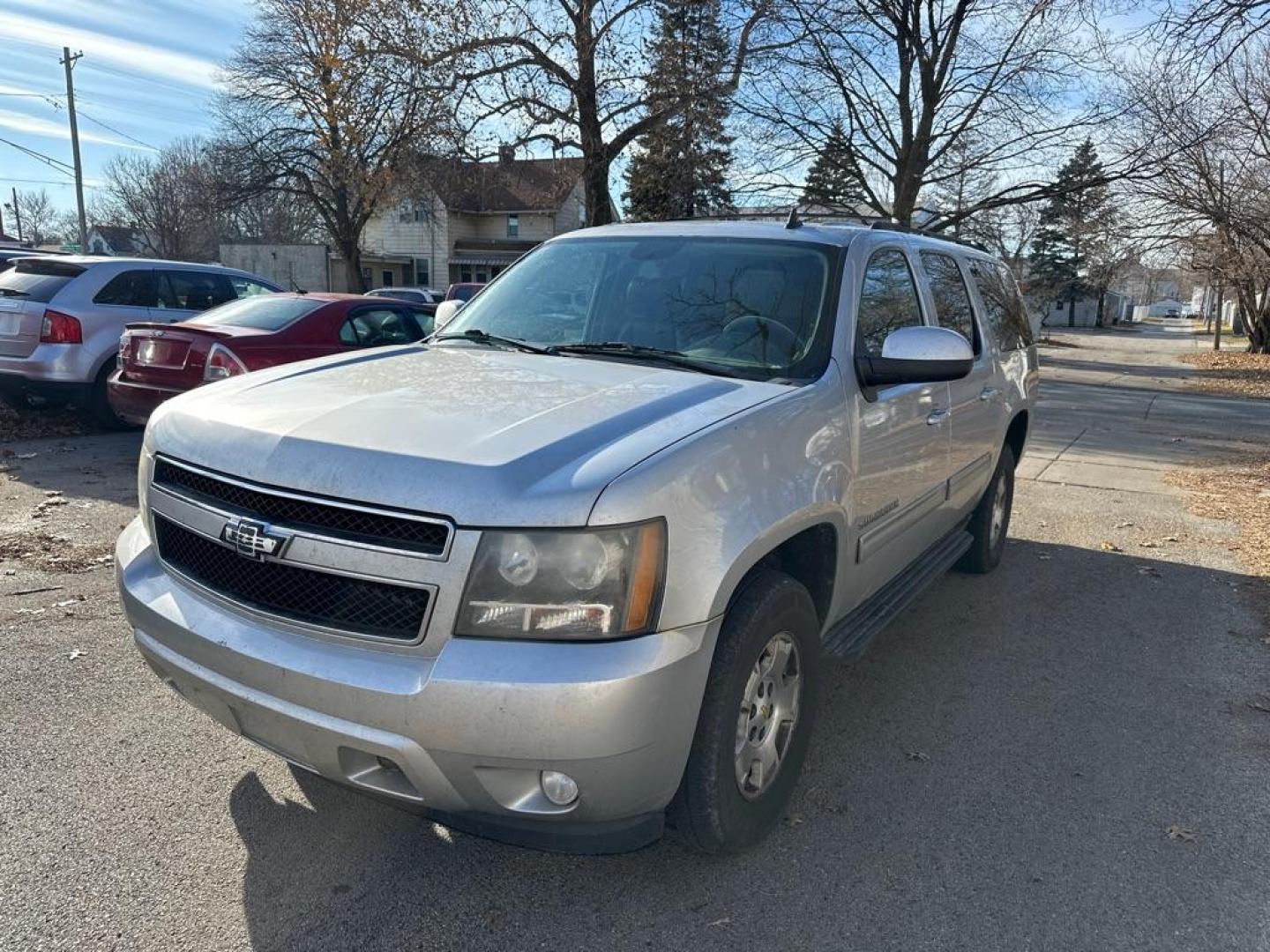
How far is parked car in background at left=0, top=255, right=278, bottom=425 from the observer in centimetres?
851

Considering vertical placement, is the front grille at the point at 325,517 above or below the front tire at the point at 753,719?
above

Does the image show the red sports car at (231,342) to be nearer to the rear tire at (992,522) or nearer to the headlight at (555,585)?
the rear tire at (992,522)

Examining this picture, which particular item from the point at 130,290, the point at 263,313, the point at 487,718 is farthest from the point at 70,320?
the point at 487,718

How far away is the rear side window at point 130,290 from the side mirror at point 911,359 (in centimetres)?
819

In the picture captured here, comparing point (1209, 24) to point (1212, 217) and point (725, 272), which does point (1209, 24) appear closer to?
point (725, 272)

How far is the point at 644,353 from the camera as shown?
3.41 m

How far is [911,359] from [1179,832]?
6.05ft

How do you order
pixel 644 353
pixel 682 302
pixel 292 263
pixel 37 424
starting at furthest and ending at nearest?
pixel 292 263
pixel 37 424
pixel 682 302
pixel 644 353

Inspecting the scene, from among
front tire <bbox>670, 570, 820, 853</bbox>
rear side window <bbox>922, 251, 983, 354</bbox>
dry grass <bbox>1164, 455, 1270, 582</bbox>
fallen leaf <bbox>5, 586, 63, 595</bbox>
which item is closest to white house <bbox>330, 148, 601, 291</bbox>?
dry grass <bbox>1164, 455, 1270, 582</bbox>

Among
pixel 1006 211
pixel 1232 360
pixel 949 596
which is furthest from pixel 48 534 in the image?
pixel 1232 360

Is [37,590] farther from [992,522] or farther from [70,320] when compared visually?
[992,522]

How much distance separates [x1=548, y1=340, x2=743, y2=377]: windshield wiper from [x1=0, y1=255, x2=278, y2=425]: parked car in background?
6980 mm

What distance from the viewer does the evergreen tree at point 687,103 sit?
18.0 metres

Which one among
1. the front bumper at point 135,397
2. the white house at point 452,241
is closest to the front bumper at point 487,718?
the front bumper at point 135,397
